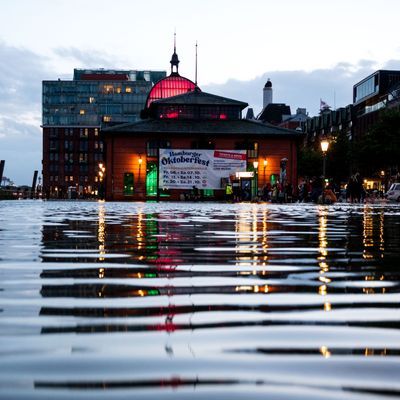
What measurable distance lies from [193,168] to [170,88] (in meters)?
24.1

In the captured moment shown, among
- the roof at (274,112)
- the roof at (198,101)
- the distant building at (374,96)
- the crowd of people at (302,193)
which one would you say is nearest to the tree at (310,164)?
the distant building at (374,96)

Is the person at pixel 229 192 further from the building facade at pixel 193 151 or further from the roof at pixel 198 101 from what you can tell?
the roof at pixel 198 101

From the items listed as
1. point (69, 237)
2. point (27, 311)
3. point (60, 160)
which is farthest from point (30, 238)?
point (60, 160)

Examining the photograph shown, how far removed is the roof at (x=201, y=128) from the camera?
77.8 m

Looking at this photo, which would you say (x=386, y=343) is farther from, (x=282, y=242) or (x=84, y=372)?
(x=282, y=242)

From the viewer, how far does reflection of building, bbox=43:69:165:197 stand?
191 meters

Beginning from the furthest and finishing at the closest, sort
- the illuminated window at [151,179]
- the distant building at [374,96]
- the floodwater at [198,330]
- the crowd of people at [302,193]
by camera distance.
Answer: the distant building at [374,96] < the illuminated window at [151,179] < the crowd of people at [302,193] < the floodwater at [198,330]

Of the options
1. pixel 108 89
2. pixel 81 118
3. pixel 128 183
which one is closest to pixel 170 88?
pixel 128 183

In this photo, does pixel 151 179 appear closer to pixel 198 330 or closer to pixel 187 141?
pixel 187 141

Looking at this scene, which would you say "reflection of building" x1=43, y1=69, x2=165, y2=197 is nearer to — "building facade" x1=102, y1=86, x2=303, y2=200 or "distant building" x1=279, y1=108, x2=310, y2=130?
"distant building" x1=279, y1=108, x2=310, y2=130

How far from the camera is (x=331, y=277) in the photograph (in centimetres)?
564

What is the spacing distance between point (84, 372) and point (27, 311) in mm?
1327

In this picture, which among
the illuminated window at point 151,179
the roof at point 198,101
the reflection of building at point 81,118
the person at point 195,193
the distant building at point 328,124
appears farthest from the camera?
the reflection of building at point 81,118

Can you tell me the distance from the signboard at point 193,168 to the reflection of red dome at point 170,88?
2185 centimetres
